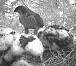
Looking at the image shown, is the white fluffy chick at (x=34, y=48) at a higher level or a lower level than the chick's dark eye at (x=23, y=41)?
lower

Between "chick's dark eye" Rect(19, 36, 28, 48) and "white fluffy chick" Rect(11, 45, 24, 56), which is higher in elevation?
"chick's dark eye" Rect(19, 36, 28, 48)

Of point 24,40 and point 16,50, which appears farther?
point 24,40

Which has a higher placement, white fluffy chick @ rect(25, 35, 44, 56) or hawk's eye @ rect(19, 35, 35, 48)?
hawk's eye @ rect(19, 35, 35, 48)

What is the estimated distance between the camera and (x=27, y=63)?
1.45 m

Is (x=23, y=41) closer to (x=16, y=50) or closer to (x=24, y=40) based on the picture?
(x=24, y=40)

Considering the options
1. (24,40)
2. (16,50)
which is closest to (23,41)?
(24,40)

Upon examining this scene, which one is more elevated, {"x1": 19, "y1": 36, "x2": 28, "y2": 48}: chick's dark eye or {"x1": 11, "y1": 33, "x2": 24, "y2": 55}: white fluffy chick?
{"x1": 19, "y1": 36, "x2": 28, "y2": 48}: chick's dark eye

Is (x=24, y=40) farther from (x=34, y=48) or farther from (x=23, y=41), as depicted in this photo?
(x=34, y=48)

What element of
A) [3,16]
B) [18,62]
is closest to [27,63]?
[18,62]

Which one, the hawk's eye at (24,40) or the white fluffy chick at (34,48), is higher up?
the hawk's eye at (24,40)

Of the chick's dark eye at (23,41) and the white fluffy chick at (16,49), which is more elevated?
the chick's dark eye at (23,41)

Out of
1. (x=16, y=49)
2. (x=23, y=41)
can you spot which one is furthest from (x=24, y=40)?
(x=16, y=49)

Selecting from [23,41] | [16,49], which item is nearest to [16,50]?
[16,49]

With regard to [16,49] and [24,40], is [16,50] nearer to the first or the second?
[16,49]
